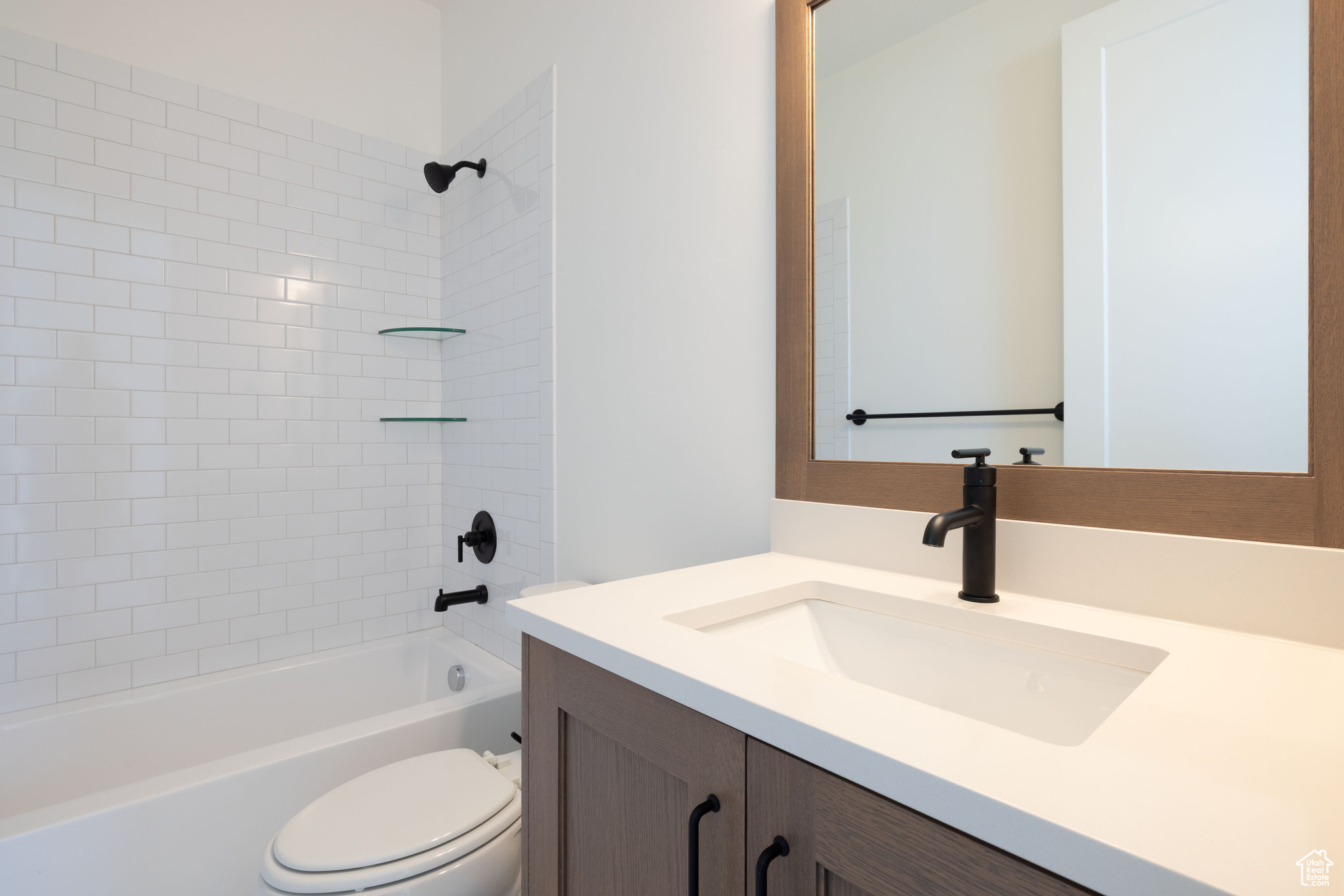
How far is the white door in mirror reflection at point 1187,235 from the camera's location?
2.24 ft

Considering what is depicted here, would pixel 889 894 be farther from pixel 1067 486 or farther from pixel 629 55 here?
pixel 629 55

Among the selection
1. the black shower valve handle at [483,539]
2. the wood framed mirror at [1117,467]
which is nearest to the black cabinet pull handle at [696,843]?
the wood framed mirror at [1117,467]

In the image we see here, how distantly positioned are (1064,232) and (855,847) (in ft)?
2.61

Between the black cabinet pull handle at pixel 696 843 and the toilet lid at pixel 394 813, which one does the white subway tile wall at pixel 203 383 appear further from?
the black cabinet pull handle at pixel 696 843

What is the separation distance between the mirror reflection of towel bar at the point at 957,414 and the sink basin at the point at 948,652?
30cm

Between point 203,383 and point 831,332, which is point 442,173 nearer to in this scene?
point 203,383

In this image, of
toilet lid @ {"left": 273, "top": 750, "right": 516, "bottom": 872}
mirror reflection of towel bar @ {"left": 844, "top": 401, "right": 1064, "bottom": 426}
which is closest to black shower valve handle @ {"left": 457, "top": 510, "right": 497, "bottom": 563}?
toilet lid @ {"left": 273, "top": 750, "right": 516, "bottom": 872}

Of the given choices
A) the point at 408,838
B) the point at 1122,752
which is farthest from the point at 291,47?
the point at 1122,752

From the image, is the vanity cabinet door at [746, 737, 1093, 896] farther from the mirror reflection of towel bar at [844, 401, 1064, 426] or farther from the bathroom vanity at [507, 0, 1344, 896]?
the mirror reflection of towel bar at [844, 401, 1064, 426]

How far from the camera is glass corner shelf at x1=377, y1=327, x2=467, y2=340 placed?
223 cm

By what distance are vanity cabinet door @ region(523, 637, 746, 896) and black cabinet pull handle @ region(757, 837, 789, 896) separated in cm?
4

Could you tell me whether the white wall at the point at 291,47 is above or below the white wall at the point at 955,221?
above

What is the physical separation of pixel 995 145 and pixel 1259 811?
0.86 m

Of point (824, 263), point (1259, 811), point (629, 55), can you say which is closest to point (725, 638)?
point (1259, 811)
